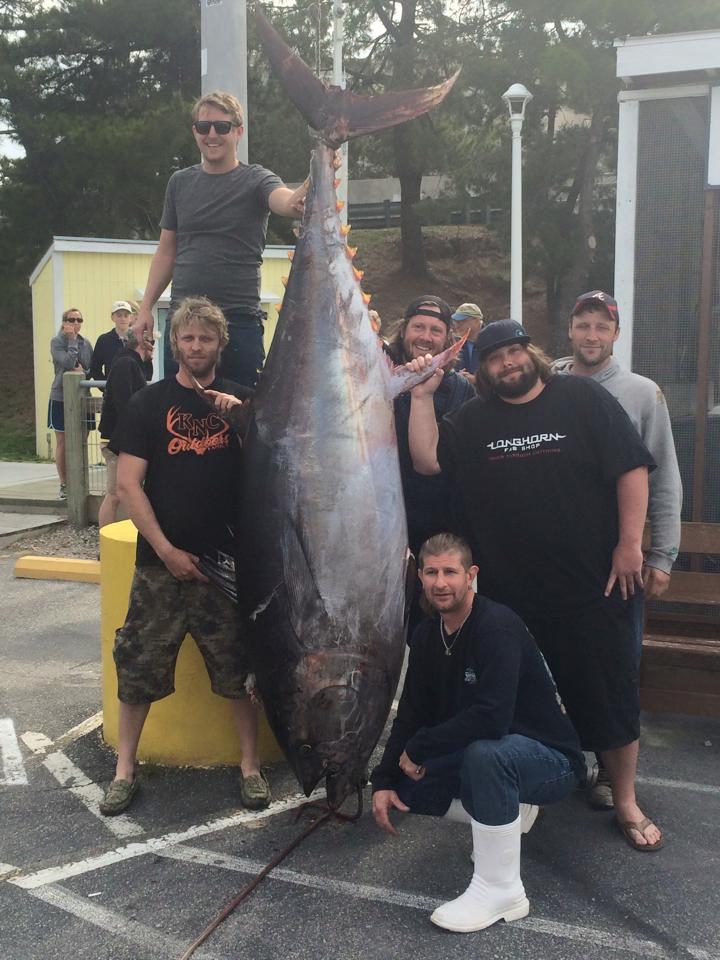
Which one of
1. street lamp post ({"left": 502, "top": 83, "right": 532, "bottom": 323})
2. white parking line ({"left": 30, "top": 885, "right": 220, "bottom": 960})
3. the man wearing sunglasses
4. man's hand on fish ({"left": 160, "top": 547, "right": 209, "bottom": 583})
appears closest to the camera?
white parking line ({"left": 30, "top": 885, "right": 220, "bottom": 960})

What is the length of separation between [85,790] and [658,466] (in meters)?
2.42

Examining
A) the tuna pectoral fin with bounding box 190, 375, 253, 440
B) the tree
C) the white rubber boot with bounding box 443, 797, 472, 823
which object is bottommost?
the white rubber boot with bounding box 443, 797, 472, 823

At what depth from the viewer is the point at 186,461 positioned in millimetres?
3252

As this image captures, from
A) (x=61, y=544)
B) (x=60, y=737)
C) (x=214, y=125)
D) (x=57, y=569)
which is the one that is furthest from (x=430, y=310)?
(x=61, y=544)

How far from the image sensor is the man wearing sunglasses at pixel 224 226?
3555mm

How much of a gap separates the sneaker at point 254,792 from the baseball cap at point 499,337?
5.61ft

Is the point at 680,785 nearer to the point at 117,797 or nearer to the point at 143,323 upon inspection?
the point at 117,797

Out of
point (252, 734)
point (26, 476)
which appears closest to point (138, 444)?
point (252, 734)


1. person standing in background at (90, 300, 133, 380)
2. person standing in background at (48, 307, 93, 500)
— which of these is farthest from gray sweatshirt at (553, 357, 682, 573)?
person standing in background at (48, 307, 93, 500)

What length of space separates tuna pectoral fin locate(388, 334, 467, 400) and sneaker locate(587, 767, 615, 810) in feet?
5.36

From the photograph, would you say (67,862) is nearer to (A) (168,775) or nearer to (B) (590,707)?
(A) (168,775)

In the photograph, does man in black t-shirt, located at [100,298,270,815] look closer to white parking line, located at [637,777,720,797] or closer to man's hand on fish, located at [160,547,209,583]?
man's hand on fish, located at [160,547,209,583]

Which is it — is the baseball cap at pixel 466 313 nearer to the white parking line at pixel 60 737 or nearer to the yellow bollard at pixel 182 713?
the yellow bollard at pixel 182 713

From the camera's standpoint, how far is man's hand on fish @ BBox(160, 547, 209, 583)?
321 cm
